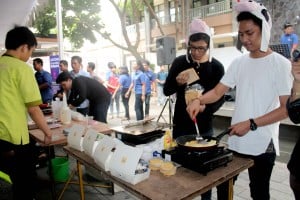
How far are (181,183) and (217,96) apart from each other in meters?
0.77

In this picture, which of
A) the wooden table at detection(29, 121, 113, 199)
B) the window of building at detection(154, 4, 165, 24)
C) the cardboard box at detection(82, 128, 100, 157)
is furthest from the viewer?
the window of building at detection(154, 4, 165, 24)

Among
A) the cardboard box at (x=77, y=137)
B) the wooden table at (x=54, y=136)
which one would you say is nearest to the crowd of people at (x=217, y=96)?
the wooden table at (x=54, y=136)

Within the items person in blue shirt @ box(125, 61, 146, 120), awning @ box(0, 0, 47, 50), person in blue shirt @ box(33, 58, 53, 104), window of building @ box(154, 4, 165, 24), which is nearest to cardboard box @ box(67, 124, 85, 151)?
awning @ box(0, 0, 47, 50)

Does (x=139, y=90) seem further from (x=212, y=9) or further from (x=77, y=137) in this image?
(x=212, y=9)

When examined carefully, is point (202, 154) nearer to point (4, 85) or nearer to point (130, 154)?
point (130, 154)

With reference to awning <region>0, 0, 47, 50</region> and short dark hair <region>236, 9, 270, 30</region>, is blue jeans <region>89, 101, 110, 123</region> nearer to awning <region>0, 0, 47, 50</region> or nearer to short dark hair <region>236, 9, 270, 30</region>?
awning <region>0, 0, 47, 50</region>

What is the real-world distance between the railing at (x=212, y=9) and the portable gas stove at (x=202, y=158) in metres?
11.4

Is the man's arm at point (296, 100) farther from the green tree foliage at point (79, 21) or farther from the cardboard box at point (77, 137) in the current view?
the green tree foliage at point (79, 21)

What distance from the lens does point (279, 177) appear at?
3180mm

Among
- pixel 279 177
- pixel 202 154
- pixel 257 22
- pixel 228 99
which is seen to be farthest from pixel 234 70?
pixel 228 99

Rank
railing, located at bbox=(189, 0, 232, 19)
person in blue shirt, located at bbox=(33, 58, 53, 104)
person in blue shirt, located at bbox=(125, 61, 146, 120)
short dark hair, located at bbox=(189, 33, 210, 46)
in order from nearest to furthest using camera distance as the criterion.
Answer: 1. short dark hair, located at bbox=(189, 33, 210, 46)
2. person in blue shirt, located at bbox=(33, 58, 53, 104)
3. person in blue shirt, located at bbox=(125, 61, 146, 120)
4. railing, located at bbox=(189, 0, 232, 19)

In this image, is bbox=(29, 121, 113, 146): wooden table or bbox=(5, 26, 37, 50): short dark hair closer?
bbox=(5, 26, 37, 50): short dark hair

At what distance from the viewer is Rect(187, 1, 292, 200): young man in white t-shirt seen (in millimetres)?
1435

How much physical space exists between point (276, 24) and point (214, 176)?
7.33 metres
